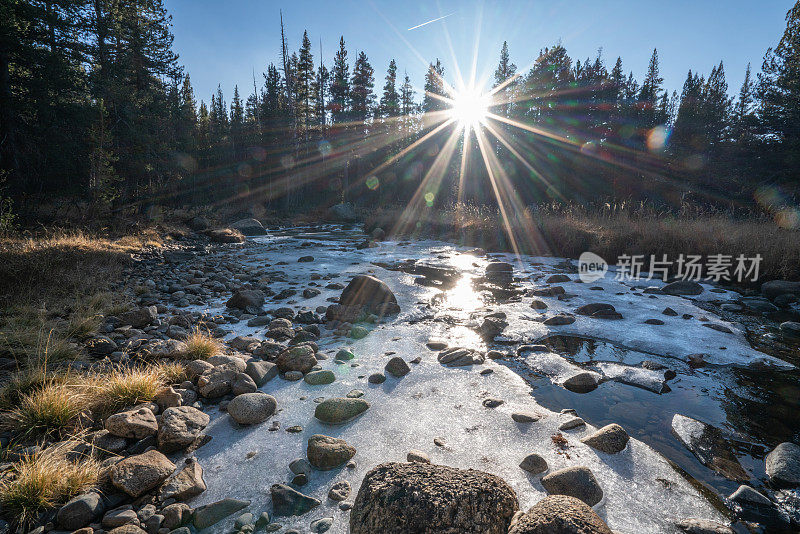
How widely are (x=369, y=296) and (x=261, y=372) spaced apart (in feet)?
8.05

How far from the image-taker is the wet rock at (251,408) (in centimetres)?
260

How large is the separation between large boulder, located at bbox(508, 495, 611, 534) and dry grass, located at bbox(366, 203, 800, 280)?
355 inches

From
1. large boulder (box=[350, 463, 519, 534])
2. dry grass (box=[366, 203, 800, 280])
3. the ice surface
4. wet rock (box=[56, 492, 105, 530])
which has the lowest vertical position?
the ice surface

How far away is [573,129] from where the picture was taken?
88.6 feet

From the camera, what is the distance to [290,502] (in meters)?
1.87

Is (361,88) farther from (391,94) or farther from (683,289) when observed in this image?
(683,289)

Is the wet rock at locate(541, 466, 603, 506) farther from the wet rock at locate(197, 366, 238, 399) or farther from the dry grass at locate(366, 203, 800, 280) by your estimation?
the dry grass at locate(366, 203, 800, 280)

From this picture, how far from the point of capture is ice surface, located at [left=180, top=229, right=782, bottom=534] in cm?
197

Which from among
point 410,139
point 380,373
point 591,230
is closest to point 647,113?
point 410,139

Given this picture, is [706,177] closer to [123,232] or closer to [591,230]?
[591,230]

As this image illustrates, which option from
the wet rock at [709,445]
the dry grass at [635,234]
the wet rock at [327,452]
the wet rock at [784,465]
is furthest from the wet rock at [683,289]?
the wet rock at [327,452]

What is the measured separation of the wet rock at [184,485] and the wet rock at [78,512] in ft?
0.92

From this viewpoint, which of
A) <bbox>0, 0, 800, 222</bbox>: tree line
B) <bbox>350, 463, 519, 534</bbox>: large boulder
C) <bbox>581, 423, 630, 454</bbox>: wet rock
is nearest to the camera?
<bbox>350, 463, 519, 534</bbox>: large boulder

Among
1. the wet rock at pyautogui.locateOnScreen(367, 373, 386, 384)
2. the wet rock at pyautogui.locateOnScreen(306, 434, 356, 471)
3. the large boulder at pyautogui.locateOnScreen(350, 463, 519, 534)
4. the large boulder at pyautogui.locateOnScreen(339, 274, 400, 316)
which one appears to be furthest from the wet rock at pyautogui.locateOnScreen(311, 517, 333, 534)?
the large boulder at pyautogui.locateOnScreen(339, 274, 400, 316)
